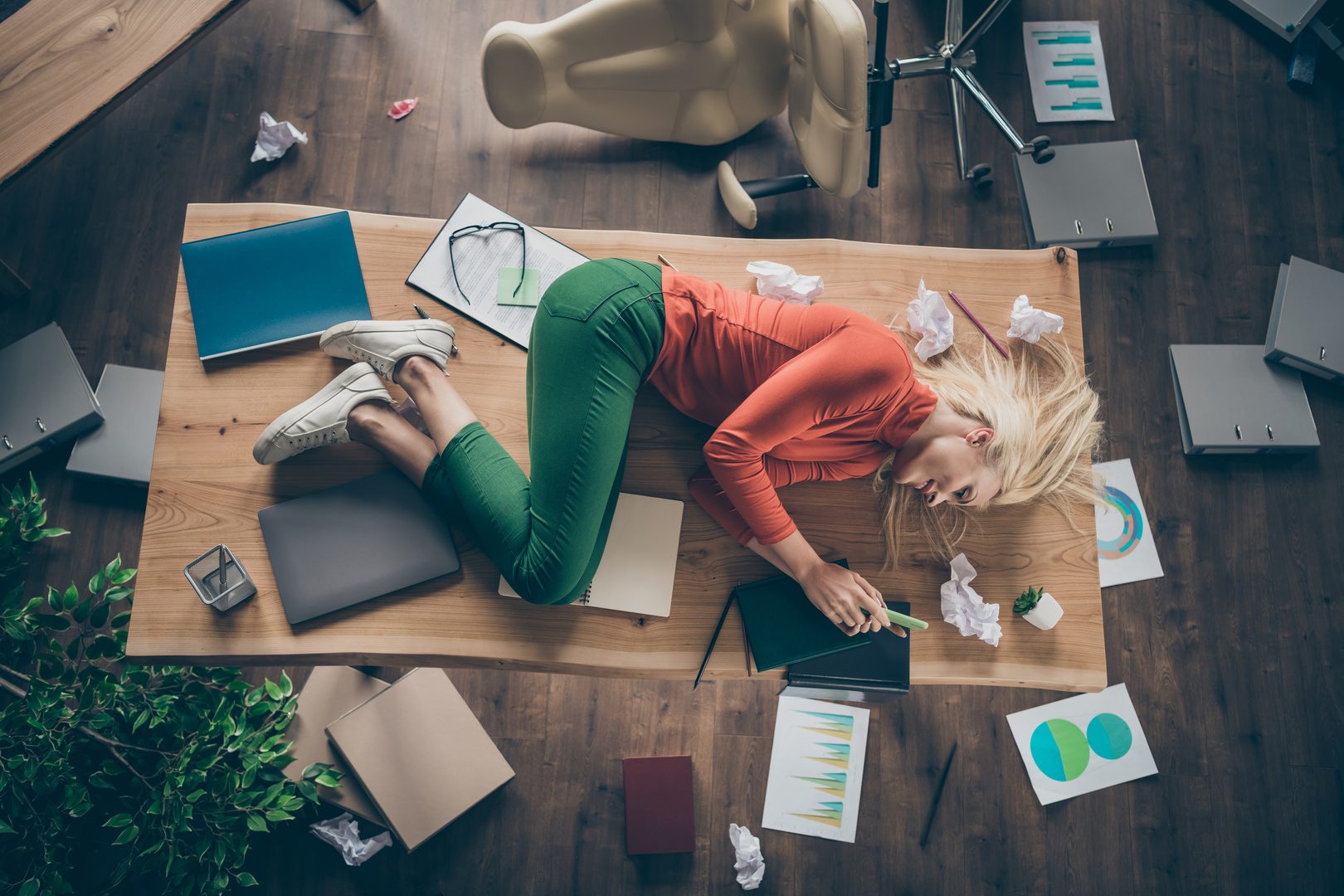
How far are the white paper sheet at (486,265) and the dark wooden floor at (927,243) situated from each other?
66cm

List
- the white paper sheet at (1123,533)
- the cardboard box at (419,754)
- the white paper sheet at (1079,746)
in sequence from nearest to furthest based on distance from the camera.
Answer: the cardboard box at (419,754)
the white paper sheet at (1079,746)
the white paper sheet at (1123,533)

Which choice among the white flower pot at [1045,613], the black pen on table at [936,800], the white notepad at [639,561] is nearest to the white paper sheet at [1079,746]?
the black pen on table at [936,800]

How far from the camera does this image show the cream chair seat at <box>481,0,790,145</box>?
7.20ft

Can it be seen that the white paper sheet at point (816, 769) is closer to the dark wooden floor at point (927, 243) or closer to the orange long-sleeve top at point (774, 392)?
the dark wooden floor at point (927, 243)

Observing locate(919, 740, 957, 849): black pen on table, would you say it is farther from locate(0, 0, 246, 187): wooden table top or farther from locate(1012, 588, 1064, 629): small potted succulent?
locate(0, 0, 246, 187): wooden table top

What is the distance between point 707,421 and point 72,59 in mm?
1792

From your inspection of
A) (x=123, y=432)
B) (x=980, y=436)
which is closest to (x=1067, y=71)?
(x=980, y=436)

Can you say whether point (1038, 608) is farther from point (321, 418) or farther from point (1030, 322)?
point (321, 418)

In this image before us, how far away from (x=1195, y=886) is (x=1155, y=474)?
1148 millimetres

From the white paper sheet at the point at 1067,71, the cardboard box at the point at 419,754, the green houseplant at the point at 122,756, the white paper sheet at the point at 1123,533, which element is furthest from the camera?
the white paper sheet at the point at 1067,71

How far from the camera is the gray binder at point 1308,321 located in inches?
97.5

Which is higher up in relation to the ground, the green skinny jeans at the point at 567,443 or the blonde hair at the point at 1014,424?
the green skinny jeans at the point at 567,443

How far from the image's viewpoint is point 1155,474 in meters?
2.51

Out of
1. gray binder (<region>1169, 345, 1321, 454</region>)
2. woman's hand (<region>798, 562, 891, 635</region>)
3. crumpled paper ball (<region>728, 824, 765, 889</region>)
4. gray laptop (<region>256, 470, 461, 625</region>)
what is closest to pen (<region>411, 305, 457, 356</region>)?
gray laptop (<region>256, 470, 461, 625</region>)
